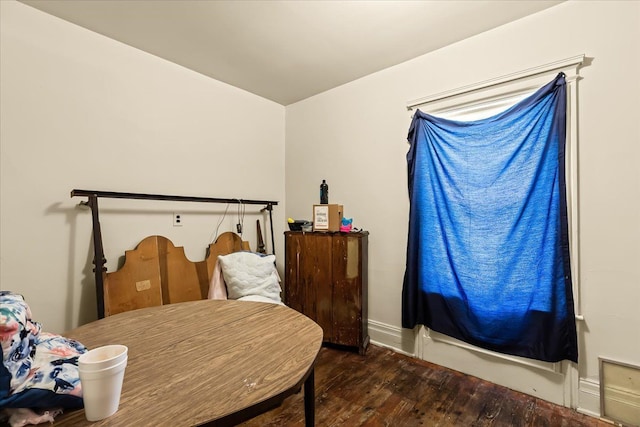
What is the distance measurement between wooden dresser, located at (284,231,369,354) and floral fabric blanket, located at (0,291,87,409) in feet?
6.66

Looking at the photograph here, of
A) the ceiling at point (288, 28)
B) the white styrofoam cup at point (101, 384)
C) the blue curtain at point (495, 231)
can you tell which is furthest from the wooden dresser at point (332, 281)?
the white styrofoam cup at point (101, 384)

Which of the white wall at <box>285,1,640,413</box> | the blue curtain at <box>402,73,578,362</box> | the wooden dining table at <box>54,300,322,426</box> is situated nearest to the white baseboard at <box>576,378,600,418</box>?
the white wall at <box>285,1,640,413</box>

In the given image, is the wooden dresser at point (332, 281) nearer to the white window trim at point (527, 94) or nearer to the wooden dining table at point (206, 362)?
the white window trim at point (527, 94)

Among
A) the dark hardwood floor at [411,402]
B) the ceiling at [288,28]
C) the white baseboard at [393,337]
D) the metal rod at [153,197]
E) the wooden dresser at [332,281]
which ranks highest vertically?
the ceiling at [288,28]

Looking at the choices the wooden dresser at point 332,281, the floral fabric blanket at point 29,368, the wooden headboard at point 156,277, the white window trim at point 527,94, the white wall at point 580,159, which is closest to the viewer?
the floral fabric blanket at point 29,368

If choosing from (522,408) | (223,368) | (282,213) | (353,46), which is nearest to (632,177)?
(522,408)

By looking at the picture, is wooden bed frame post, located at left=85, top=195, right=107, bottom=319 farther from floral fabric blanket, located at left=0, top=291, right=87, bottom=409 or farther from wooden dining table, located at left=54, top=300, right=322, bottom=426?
floral fabric blanket, located at left=0, top=291, right=87, bottom=409

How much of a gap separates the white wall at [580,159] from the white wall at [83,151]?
1.45 metres

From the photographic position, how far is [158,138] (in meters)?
2.55

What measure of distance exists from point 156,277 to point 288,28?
2.22 metres

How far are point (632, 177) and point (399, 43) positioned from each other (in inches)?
71.1

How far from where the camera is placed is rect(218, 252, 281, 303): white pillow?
2.48 m

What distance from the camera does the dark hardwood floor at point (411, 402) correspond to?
1.75 m

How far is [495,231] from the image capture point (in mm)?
2105
